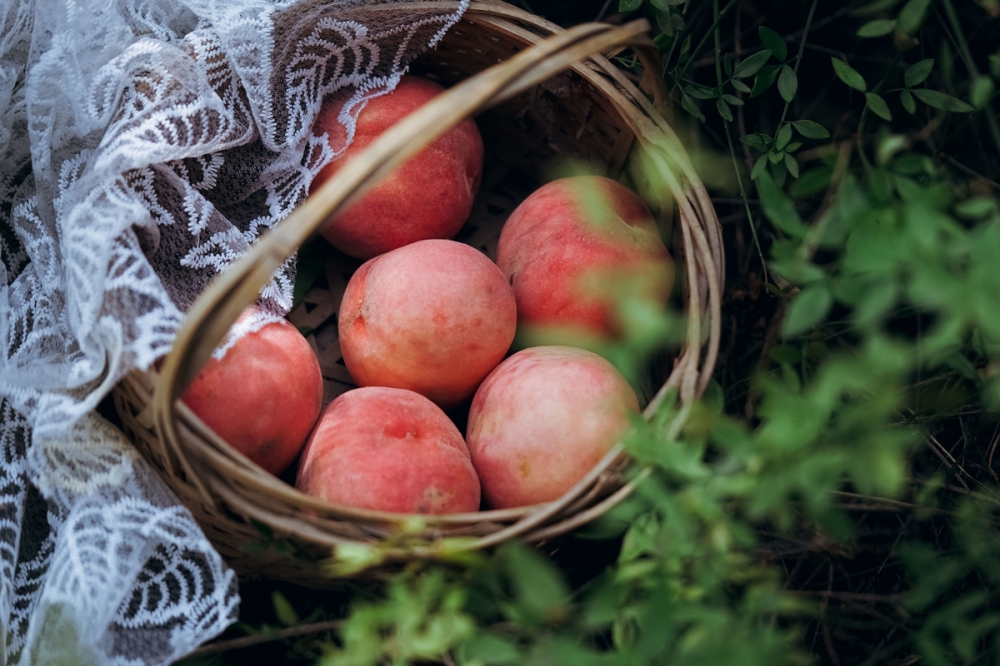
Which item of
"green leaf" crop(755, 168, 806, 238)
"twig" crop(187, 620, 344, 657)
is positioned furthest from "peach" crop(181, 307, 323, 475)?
"green leaf" crop(755, 168, 806, 238)

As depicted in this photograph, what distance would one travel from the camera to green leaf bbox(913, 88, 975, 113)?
81 centimetres

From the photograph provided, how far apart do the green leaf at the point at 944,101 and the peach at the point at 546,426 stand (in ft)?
1.49

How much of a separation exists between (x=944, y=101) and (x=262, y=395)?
798mm

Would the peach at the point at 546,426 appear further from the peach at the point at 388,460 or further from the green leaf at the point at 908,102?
the green leaf at the point at 908,102

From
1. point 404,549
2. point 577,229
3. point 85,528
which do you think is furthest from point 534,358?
point 85,528

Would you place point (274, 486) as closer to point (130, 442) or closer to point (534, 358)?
point (130, 442)

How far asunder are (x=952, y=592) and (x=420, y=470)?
574 mm

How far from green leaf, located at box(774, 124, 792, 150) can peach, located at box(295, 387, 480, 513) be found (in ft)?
1.69

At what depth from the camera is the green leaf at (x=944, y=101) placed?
2.67 feet

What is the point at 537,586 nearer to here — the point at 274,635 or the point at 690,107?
the point at 274,635

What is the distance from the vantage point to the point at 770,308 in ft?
3.63

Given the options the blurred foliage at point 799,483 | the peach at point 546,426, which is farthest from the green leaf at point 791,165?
the peach at point 546,426

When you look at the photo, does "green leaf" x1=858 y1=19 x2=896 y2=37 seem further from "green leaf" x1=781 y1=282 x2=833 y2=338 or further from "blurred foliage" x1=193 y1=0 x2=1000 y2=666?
"green leaf" x1=781 y1=282 x2=833 y2=338

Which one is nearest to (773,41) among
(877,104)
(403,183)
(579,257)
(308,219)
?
(877,104)
